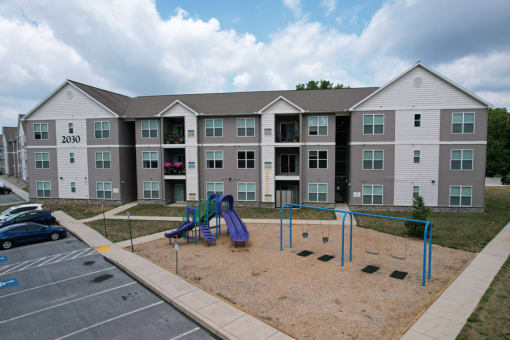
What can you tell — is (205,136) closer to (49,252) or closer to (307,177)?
(307,177)

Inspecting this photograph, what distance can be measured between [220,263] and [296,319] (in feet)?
21.4

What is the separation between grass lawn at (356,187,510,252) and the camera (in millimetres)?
18552

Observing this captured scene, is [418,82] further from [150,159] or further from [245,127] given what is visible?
[150,159]

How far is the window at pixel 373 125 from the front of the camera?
93.5 ft

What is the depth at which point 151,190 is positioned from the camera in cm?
3294

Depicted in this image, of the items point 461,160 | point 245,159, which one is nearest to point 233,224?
point 245,159

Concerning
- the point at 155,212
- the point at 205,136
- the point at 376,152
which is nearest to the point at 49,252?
the point at 155,212

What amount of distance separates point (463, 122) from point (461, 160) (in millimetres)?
3601

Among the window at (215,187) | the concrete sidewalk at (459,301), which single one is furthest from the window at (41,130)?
the concrete sidewalk at (459,301)

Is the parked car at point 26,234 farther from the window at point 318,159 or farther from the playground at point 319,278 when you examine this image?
the window at point 318,159

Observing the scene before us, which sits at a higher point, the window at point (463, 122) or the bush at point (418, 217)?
the window at point (463, 122)

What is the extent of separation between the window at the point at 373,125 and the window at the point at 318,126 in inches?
150

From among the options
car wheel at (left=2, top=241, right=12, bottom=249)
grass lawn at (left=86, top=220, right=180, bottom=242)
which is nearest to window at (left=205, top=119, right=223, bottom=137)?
grass lawn at (left=86, top=220, right=180, bottom=242)

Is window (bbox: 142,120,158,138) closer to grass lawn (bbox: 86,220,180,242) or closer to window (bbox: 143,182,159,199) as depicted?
window (bbox: 143,182,159,199)
